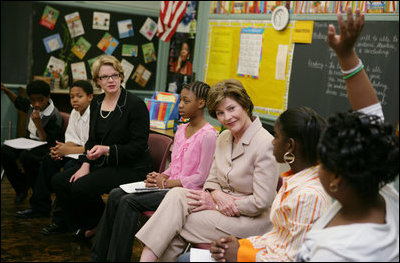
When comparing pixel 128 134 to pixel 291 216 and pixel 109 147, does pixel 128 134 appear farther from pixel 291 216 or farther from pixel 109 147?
pixel 291 216

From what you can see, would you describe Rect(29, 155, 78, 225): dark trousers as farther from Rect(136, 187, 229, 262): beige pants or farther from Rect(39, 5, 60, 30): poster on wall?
Rect(39, 5, 60, 30): poster on wall

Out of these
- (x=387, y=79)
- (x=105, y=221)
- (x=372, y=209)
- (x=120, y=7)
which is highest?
(x=120, y=7)

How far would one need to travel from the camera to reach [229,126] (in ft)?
7.54

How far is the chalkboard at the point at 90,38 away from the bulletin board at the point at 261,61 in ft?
4.57

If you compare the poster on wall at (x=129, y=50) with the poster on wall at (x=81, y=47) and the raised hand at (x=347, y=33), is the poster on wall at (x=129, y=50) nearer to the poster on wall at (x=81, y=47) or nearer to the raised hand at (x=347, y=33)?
the poster on wall at (x=81, y=47)

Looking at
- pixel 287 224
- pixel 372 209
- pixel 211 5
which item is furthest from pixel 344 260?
pixel 211 5

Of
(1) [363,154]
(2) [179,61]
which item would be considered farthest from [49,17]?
(1) [363,154]

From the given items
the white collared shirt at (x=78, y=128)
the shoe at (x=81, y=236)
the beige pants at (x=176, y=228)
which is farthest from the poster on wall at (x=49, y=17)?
the beige pants at (x=176, y=228)

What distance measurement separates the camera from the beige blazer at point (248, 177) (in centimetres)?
210

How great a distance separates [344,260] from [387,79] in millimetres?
2343

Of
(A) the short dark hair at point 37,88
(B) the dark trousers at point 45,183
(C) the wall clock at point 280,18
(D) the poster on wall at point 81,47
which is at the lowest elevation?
(B) the dark trousers at point 45,183

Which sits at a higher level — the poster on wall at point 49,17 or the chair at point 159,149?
the poster on wall at point 49,17

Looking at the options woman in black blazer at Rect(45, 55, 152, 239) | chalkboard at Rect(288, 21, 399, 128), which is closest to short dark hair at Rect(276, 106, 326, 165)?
woman in black blazer at Rect(45, 55, 152, 239)

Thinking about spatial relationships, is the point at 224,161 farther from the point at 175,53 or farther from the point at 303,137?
the point at 175,53
